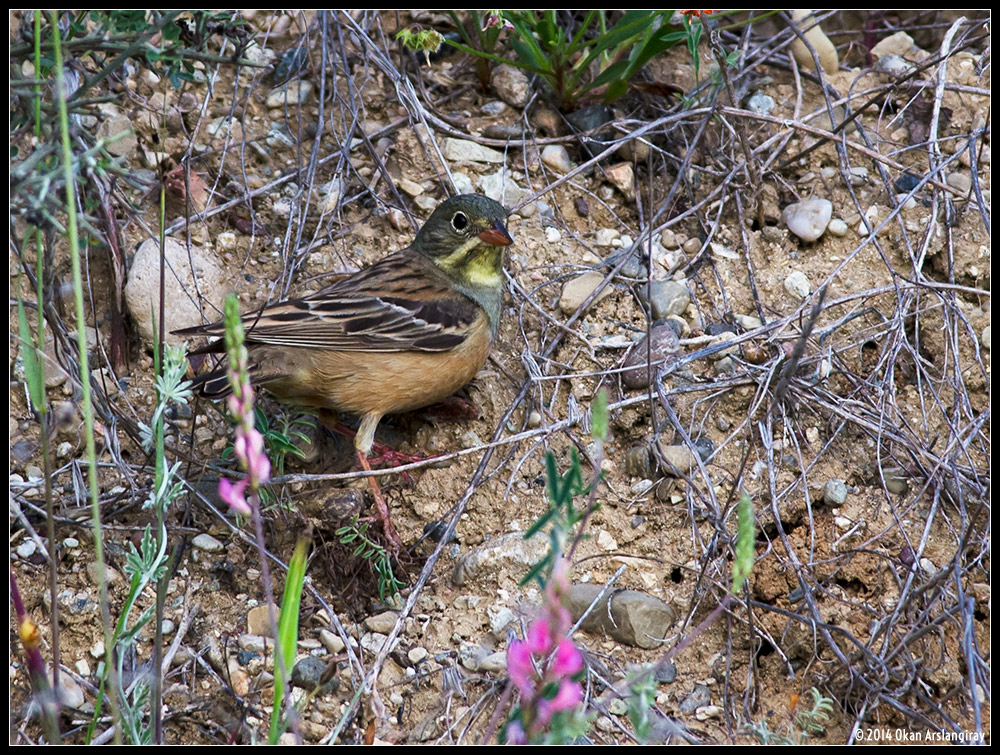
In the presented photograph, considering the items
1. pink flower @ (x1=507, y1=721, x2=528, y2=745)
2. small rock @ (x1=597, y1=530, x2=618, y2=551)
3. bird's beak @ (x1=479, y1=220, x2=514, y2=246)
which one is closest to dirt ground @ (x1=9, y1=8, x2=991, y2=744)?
small rock @ (x1=597, y1=530, x2=618, y2=551)

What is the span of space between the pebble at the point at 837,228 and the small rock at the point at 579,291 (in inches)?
48.1

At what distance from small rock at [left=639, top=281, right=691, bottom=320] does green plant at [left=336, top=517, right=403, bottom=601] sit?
1866mm

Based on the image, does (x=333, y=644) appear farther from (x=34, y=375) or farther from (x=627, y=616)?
(x=34, y=375)

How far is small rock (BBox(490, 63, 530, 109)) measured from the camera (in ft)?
18.1

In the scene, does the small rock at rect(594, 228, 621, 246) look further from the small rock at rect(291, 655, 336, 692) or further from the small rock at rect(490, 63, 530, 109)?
the small rock at rect(291, 655, 336, 692)

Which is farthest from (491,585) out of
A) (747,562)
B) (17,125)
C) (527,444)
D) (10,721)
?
(17,125)

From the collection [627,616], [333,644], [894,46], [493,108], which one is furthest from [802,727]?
[894,46]

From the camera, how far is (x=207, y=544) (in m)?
4.04

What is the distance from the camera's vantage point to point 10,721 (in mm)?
3170

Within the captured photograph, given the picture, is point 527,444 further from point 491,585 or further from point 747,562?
point 747,562

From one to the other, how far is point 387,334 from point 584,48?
199 cm

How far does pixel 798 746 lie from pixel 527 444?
178cm

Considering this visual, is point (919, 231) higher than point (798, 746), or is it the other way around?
point (919, 231)

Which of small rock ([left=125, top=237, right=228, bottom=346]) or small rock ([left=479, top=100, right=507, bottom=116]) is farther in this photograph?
small rock ([left=479, top=100, right=507, bottom=116])
